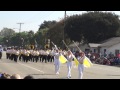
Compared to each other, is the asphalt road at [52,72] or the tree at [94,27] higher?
the tree at [94,27]

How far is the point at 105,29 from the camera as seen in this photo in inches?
2623

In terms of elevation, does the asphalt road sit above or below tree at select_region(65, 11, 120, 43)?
below

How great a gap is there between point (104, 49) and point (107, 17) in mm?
11229

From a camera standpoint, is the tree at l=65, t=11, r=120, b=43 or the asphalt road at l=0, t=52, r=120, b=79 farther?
the tree at l=65, t=11, r=120, b=43

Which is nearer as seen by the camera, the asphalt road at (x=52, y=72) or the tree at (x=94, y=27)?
the asphalt road at (x=52, y=72)

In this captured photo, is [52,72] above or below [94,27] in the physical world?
below

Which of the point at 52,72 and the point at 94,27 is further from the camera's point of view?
the point at 94,27

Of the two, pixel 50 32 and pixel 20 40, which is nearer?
pixel 50 32
